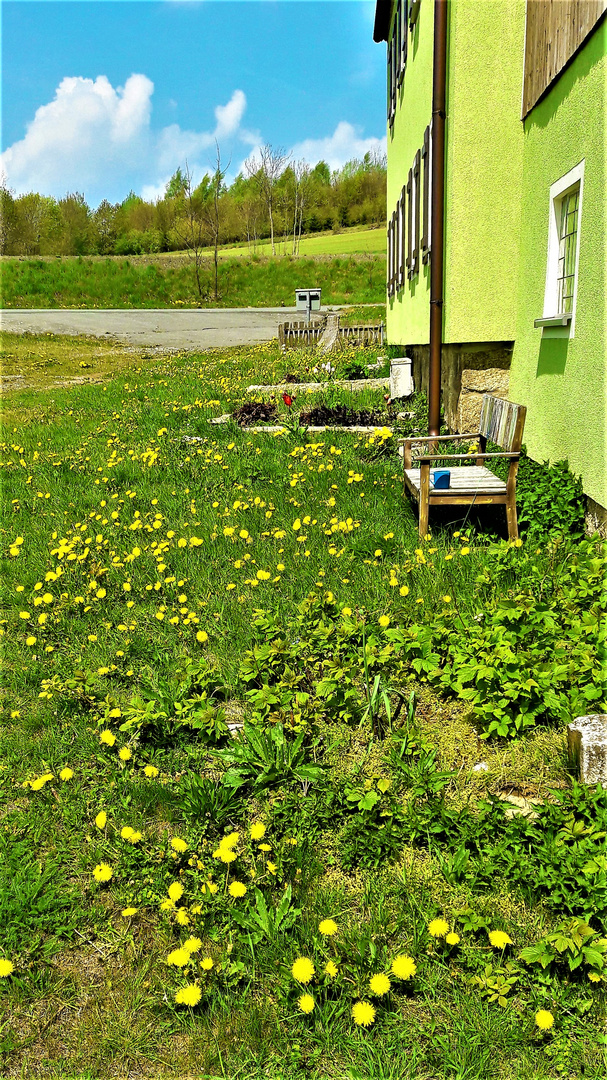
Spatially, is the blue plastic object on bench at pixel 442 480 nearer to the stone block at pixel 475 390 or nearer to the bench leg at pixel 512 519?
the bench leg at pixel 512 519

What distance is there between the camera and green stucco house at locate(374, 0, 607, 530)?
450cm

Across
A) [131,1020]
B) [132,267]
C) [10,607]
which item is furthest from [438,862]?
[132,267]

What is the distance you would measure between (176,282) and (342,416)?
1319 inches

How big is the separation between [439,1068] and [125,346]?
2169 cm

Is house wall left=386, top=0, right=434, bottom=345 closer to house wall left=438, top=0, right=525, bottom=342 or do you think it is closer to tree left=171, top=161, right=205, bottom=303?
house wall left=438, top=0, right=525, bottom=342


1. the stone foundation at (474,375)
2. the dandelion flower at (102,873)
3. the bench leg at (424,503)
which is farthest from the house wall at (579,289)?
the dandelion flower at (102,873)

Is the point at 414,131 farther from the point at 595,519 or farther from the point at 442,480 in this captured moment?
the point at 595,519

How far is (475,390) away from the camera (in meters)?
7.05

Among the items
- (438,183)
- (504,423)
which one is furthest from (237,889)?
(438,183)

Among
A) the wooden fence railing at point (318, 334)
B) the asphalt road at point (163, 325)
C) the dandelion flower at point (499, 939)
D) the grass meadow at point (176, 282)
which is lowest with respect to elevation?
the dandelion flower at point (499, 939)

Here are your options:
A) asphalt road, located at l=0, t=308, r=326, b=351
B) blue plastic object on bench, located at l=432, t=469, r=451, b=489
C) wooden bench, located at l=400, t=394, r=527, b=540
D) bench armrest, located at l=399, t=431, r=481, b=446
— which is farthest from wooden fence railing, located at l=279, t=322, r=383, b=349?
blue plastic object on bench, located at l=432, t=469, r=451, b=489

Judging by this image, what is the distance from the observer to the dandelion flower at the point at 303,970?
1904 mm

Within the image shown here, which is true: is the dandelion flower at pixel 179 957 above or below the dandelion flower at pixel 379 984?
below

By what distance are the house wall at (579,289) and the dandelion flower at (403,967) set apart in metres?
3.12
